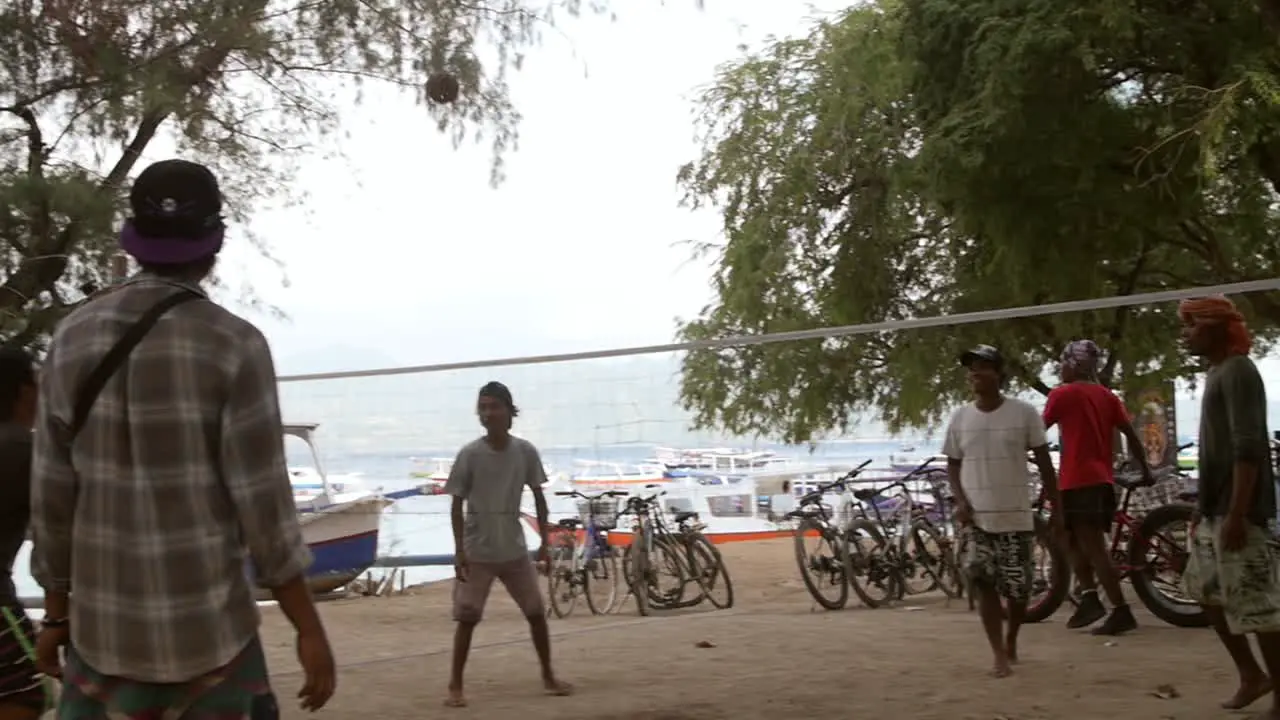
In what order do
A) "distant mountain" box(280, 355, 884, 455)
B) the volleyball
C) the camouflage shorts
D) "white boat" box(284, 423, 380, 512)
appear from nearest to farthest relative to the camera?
the camouflage shorts → "distant mountain" box(280, 355, 884, 455) → the volleyball → "white boat" box(284, 423, 380, 512)

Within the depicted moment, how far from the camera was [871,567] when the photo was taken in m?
8.71

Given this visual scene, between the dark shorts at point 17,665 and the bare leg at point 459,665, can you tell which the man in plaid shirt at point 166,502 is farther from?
the bare leg at point 459,665

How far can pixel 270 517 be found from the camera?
2.06 meters

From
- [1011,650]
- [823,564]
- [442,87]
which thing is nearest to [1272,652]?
[1011,650]

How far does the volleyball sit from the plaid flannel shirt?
5684mm

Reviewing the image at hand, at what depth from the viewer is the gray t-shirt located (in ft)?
18.9

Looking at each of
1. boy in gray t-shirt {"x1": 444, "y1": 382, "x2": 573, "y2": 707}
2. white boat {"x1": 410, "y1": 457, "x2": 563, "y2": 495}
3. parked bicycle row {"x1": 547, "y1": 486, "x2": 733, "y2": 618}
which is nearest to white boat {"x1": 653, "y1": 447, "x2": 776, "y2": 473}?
parked bicycle row {"x1": 547, "y1": 486, "x2": 733, "y2": 618}

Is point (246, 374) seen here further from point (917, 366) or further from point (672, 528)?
point (917, 366)

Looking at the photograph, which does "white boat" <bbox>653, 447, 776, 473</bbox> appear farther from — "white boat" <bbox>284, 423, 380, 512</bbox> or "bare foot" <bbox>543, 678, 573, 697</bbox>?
"bare foot" <bbox>543, 678, 573, 697</bbox>

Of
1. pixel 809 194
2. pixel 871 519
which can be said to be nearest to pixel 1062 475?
pixel 871 519

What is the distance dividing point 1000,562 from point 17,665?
3898mm

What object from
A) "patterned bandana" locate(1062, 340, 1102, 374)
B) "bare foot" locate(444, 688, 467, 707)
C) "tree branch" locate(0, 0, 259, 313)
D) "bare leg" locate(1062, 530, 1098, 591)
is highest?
"tree branch" locate(0, 0, 259, 313)

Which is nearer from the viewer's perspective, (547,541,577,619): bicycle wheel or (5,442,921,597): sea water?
(5,442,921,597): sea water

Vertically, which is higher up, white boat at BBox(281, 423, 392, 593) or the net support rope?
the net support rope
